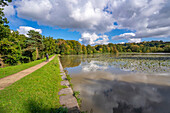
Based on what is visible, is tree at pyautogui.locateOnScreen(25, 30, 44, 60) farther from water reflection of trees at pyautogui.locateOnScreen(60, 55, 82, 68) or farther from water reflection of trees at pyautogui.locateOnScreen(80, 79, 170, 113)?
water reflection of trees at pyautogui.locateOnScreen(80, 79, 170, 113)

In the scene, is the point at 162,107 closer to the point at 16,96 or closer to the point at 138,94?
the point at 138,94

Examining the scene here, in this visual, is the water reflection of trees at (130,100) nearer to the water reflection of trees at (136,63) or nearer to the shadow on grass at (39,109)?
the shadow on grass at (39,109)

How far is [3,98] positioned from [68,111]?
2.81 metres

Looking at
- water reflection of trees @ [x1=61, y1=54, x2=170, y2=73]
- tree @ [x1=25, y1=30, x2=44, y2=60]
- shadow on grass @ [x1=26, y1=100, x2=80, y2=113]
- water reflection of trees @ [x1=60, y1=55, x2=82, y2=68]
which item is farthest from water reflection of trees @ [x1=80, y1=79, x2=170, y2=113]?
tree @ [x1=25, y1=30, x2=44, y2=60]

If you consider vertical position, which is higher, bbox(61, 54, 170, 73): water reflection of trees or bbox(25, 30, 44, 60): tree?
bbox(25, 30, 44, 60): tree

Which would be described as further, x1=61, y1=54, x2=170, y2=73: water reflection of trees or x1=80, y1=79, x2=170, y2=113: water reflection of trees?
x1=61, y1=54, x2=170, y2=73: water reflection of trees

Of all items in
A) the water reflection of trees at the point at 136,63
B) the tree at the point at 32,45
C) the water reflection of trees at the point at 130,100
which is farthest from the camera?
the tree at the point at 32,45

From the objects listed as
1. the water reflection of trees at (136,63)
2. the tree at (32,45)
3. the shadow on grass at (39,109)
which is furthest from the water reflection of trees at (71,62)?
the shadow on grass at (39,109)

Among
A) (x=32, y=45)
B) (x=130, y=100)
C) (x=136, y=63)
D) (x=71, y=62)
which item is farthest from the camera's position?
(x=32, y=45)

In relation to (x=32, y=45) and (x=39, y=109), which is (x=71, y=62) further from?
(x=39, y=109)

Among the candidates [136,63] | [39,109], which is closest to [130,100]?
[39,109]

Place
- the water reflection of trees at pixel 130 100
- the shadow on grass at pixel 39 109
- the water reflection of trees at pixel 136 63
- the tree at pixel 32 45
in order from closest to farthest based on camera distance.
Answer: the shadow on grass at pixel 39 109 < the water reflection of trees at pixel 130 100 < the water reflection of trees at pixel 136 63 < the tree at pixel 32 45

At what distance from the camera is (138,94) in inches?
Answer: 203

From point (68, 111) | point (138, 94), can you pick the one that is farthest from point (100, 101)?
point (138, 94)
